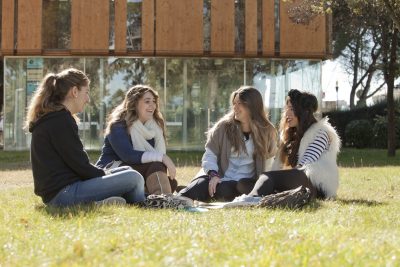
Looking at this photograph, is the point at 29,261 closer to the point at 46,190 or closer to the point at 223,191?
the point at 46,190

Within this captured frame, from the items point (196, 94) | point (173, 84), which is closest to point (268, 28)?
point (196, 94)

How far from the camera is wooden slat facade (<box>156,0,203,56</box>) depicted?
819 inches

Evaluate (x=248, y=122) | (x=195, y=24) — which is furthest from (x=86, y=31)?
(x=248, y=122)

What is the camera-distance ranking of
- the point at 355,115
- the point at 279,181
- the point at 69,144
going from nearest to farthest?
the point at 69,144
the point at 279,181
the point at 355,115

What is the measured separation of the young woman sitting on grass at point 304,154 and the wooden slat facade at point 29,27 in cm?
1473

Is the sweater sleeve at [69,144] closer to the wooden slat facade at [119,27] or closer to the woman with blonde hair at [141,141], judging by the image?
the woman with blonde hair at [141,141]

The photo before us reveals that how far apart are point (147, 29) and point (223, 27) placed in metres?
2.56

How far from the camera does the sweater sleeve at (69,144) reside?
19.1 ft

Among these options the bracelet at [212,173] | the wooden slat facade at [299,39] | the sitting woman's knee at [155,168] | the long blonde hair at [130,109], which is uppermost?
the wooden slat facade at [299,39]

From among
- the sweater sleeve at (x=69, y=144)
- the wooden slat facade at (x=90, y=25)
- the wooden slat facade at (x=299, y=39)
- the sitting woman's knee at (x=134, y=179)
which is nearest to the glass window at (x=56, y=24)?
the wooden slat facade at (x=90, y=25)

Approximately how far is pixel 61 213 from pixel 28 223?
43 centimetres

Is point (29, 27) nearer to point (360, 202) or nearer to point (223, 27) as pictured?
point (223, 27)

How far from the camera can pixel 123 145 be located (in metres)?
7.26

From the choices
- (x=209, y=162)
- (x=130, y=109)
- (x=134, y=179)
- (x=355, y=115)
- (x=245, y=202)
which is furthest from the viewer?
(x=355, y=115)
